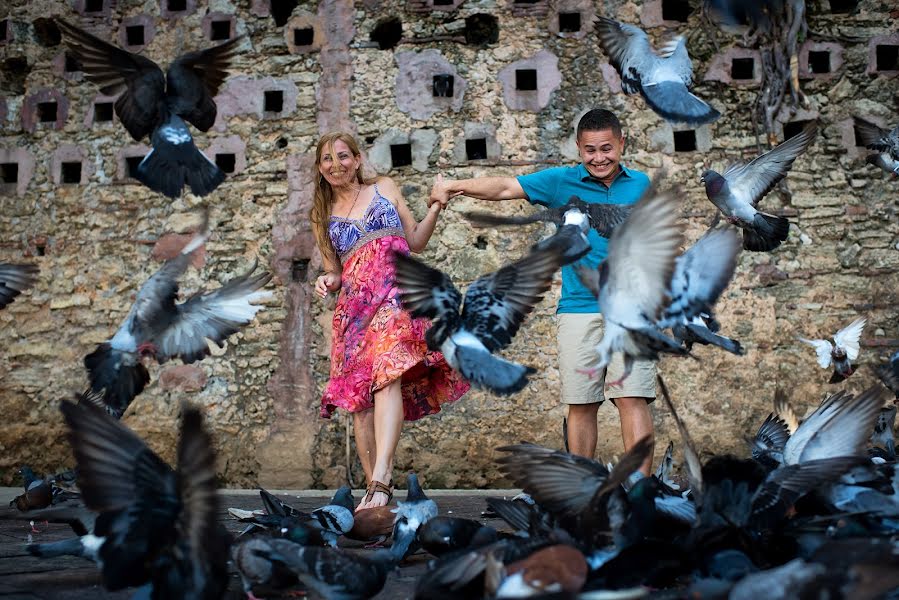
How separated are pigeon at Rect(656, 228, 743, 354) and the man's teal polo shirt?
45cm

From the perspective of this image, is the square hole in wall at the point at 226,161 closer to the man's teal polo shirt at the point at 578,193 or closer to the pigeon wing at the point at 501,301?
the man's teal polo shirt at the point at 578,193

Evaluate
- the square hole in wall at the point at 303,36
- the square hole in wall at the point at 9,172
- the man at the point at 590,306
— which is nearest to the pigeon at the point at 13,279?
the man at the point at 590,306

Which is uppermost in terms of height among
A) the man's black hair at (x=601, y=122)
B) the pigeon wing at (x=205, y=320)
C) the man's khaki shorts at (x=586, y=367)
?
the man's black hair at (x=601, y=122)

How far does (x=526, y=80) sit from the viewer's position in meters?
6.89

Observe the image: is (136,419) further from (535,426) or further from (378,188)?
(378,188)

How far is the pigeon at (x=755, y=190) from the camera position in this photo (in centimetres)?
433

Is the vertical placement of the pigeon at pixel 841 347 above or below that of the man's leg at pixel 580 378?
below

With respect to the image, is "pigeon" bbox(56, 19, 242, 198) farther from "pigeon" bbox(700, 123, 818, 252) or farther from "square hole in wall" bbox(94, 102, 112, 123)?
"square hole in wall" bbox(94, 102, 112, 123)

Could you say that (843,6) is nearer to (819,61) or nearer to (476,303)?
(819,61)

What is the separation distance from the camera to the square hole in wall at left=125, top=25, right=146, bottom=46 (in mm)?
7113

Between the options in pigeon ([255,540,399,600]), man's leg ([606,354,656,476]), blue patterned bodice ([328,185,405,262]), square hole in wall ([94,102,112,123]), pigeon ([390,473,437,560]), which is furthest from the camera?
square hole in wall ([94,102,112,123])

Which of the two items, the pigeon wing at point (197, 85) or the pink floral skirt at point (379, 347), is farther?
the pigeon wing at point (197, 85)

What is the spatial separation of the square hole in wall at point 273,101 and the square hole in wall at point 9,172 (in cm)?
201

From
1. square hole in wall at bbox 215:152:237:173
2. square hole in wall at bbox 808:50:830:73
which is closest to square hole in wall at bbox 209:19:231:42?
square hole in wall at bbox 215:152:237:173
